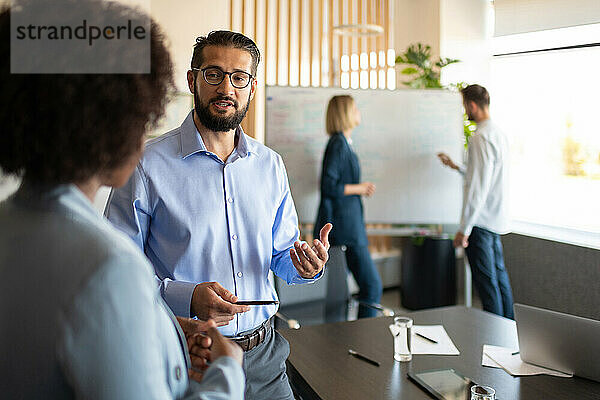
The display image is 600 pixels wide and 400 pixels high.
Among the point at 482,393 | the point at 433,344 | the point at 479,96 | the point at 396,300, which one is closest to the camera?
the point at 482,393

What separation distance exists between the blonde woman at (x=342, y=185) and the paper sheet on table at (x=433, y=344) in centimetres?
166

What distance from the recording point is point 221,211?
167 cm

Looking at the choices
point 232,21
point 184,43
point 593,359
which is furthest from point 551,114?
point 593,359

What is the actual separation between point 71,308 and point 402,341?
1.35 metres

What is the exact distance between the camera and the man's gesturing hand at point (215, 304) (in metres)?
1.40

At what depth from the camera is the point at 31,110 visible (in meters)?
0.63

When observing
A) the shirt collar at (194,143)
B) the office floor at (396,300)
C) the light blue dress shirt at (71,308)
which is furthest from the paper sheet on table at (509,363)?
the office floor at (396,300)

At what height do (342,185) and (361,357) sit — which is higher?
(342,185)

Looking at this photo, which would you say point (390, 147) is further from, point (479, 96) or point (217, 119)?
point (217, 119)

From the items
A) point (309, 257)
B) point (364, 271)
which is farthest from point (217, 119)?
point (364, 271)

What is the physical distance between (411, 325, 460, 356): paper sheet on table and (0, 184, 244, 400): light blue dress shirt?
1358 mm

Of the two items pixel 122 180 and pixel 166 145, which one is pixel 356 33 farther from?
pixel 122 180

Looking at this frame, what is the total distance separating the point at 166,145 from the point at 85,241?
1123mm

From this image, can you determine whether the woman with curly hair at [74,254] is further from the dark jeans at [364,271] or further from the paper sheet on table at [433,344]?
the dark jeans at [364,271]
